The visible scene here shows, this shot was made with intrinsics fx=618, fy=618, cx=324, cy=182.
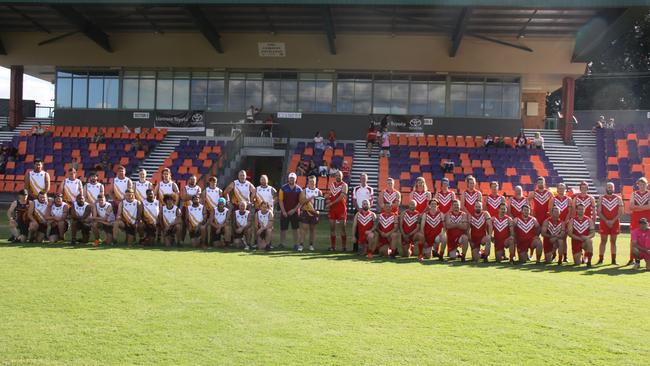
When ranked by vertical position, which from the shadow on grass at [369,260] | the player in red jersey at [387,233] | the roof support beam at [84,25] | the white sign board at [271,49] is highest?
the roof support beam at [84,25]

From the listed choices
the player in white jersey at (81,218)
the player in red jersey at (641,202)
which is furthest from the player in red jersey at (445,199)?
the player in white jersey at (81,218)

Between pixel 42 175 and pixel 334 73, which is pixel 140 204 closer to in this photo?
pixel 42 175

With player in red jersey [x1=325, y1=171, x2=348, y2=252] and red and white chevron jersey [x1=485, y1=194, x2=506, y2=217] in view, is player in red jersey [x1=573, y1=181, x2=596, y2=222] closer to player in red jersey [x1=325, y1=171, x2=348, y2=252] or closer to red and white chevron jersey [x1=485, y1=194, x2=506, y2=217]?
red and white chevron jersey [x1=485, y1=194, x2=506, y2=217]

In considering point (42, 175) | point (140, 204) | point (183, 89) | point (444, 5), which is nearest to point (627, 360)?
point (140, 204)

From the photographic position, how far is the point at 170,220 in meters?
13.3

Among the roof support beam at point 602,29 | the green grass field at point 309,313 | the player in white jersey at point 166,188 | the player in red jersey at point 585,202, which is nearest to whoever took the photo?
the green grass field at point 309,313

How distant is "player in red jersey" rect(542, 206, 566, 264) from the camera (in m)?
12.1

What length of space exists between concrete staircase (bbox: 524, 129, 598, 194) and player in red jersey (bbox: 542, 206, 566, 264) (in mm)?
12676

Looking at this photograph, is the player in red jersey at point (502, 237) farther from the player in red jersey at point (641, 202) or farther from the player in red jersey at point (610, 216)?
the player in red jersey at point (641, 202)

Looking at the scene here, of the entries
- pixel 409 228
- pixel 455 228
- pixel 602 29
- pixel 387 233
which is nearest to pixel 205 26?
pixel 602 29

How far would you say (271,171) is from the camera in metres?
29.8

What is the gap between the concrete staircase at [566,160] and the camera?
25031 mm

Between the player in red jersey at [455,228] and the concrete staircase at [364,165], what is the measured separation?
1088 centimetres

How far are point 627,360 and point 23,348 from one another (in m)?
5.20
